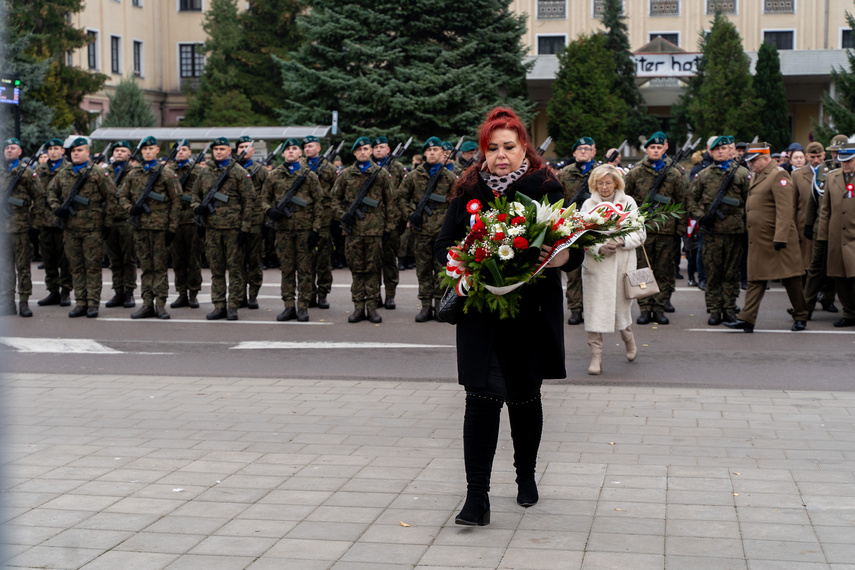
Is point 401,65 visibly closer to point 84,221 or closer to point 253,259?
point 253,259

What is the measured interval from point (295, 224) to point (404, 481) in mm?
7801

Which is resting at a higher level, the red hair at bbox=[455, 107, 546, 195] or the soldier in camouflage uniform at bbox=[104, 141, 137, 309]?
the red hair at bbox=[455, 107, 546, 195]

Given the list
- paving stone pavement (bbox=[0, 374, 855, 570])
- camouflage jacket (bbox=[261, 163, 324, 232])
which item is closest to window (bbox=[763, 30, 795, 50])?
camouflage jacket (bbox=[261, 163, 324, 232])

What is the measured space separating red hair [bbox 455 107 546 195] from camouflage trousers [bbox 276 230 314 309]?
8.07 meters

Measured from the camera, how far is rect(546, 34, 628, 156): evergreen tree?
3834cm

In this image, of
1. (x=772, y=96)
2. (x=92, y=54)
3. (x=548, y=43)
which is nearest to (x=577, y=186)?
(x=772, y=96)

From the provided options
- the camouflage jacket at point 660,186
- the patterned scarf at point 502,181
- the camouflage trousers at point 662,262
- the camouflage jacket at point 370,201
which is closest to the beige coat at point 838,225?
the camouflage jacket at point 660,186

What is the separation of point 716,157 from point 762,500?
305 inches

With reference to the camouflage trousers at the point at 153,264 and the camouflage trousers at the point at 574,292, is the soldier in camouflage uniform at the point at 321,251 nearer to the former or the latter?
the camouflage trousers at the point at 153,264

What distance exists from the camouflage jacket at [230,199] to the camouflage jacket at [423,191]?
1.82 m

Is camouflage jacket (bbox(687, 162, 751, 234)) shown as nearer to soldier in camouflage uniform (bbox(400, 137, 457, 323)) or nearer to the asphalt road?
the asphalt road

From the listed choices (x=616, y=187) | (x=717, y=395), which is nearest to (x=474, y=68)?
(x=616, y=187)

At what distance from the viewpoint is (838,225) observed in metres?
12.1

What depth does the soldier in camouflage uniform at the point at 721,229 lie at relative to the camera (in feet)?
39.4
